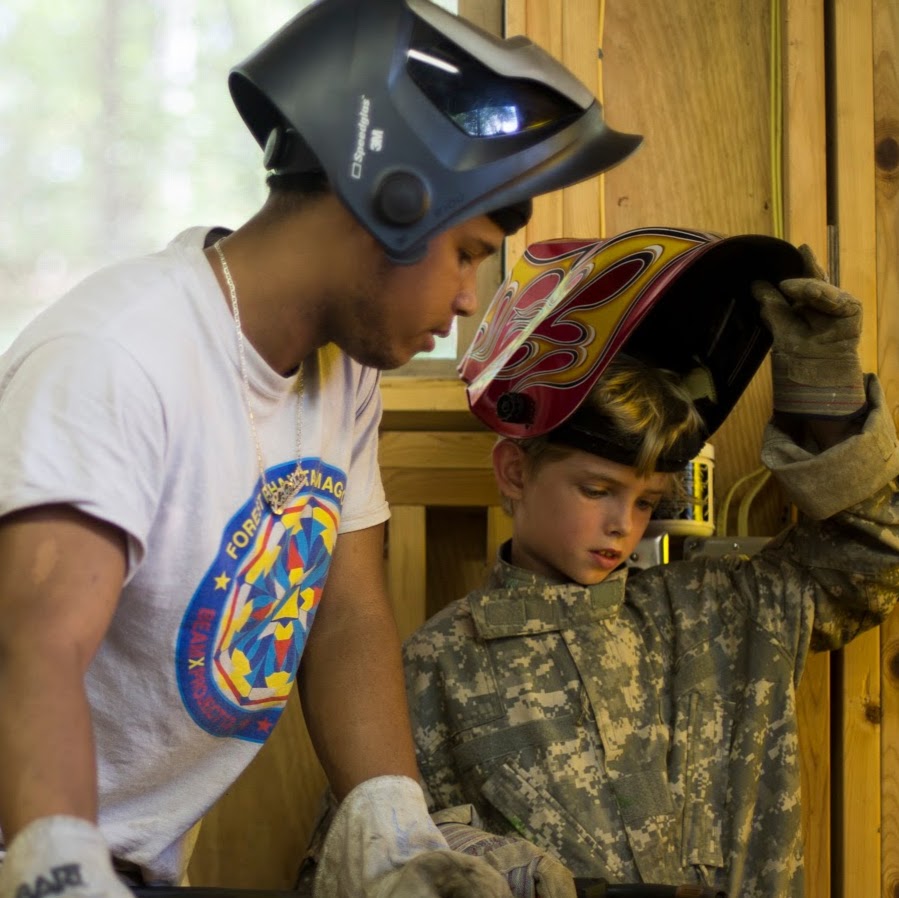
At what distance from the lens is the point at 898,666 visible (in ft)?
6.00

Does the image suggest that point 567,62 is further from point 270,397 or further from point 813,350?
point 270,397

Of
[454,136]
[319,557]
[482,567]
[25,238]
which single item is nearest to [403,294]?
[454,136]

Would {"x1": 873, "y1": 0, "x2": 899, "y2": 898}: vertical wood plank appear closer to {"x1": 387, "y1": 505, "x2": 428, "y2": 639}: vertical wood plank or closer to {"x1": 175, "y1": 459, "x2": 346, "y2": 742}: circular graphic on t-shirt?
{"x1": 387, "y1": 505, "x2": 428, "y2": 639}: vertical wood plank

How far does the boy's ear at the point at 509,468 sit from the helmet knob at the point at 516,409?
0.32ft

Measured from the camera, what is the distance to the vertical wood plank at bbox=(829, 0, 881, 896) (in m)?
1.81

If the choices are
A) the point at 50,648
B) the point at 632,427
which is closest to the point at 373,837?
the point at 50,648

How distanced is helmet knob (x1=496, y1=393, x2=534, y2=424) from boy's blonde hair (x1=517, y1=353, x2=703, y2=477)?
0.19ft

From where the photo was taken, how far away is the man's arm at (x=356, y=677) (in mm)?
1261

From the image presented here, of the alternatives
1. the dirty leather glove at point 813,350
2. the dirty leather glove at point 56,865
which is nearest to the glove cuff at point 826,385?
the dirty leather glove at point 813,350

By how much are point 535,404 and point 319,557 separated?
0.51 meters

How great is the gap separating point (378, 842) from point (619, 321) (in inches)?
27.5

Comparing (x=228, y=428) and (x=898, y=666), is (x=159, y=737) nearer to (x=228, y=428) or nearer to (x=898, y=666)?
(x=228, y=428)

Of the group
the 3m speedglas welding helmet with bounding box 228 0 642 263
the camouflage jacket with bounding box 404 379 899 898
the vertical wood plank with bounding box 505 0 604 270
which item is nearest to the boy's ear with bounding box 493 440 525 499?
the camouflage jacket with bounding box 404 379 899 898

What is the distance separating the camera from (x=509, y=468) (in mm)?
1787
